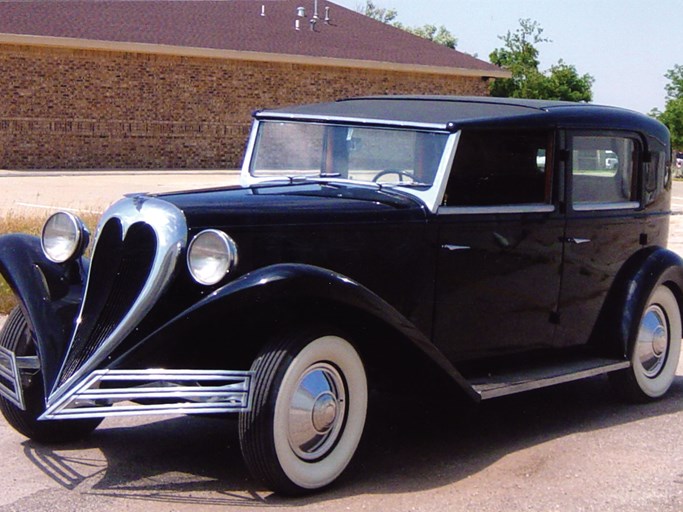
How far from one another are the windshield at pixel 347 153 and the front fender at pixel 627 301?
1557 mm

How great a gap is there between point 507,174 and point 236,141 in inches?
1054

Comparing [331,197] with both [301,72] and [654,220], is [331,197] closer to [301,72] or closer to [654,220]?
[654,220]

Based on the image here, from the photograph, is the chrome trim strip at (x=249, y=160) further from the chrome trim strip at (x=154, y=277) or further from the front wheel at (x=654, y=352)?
the front wheel at (x=654, y=352)

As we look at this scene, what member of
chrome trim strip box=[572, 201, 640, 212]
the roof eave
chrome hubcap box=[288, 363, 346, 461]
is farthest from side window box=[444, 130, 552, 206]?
the roof eave

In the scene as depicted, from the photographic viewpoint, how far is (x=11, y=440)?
5.32m

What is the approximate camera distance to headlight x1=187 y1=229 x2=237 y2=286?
4.42 meters

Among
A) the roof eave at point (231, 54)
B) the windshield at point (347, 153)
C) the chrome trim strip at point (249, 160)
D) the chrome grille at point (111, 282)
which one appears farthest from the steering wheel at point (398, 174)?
the roof eave at point (231, 54)

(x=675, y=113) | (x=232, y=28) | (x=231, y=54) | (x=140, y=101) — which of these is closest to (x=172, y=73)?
(x=140, y=101)

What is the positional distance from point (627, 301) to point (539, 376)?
35.1 inches

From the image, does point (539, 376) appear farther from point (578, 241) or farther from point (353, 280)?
point (353, 280)

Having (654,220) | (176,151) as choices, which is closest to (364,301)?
(654,220)

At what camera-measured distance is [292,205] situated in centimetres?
486

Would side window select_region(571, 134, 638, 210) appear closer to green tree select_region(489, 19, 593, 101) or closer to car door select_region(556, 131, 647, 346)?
car door select_region(556, 131, 647, 346)

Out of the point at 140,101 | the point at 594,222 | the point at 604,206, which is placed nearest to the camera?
the point at 594,222
